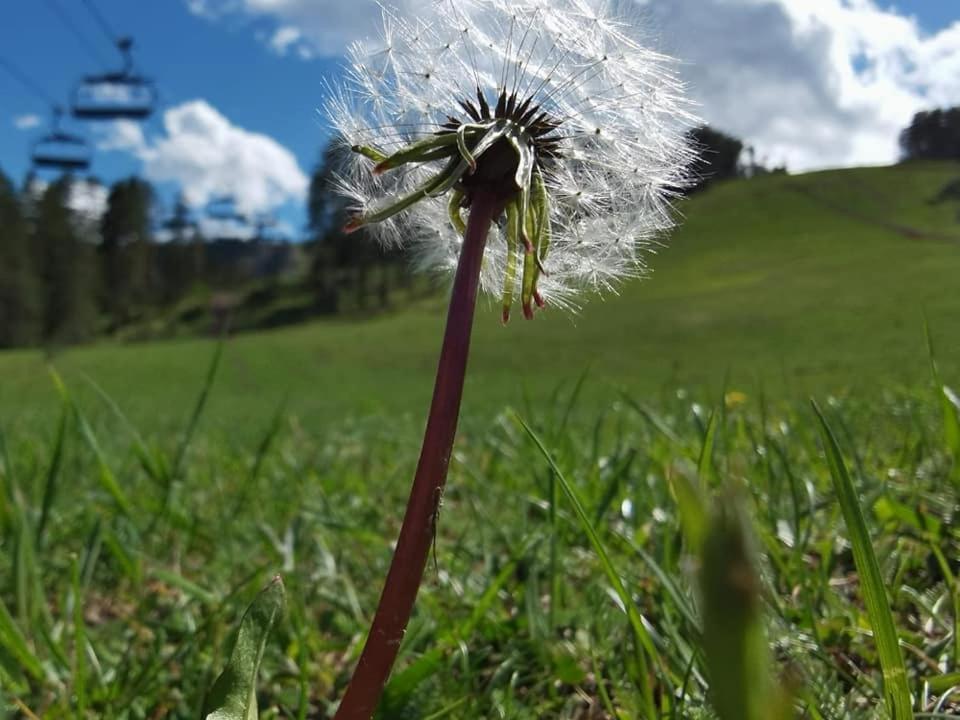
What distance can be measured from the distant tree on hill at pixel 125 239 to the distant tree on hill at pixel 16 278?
15263 mm

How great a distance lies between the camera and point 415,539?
31.3 inches

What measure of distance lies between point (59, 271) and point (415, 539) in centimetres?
8679

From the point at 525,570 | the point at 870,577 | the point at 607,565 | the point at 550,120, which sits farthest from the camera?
the point at 525,570

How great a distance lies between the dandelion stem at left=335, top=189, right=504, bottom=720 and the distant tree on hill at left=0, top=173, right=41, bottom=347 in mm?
81016

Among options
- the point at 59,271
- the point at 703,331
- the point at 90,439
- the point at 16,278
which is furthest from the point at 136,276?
the point at 90,439

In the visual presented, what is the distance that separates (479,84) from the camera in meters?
1.26

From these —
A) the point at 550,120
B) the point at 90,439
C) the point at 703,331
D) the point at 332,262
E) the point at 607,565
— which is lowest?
the point at 90,439

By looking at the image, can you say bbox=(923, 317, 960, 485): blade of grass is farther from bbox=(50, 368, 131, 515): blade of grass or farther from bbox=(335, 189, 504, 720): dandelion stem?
bbox=(50, 368, 131, 515): blade of grass

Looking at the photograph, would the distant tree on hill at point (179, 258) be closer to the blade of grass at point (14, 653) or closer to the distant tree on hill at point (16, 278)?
the distant tree on hill at point (16, 278)

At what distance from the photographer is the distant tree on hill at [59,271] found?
7806cm

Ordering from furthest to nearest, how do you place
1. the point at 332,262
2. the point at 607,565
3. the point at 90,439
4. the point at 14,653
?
the point at 332,262 < the point at 90,439 < the point at 14,653 < the point at 607,565

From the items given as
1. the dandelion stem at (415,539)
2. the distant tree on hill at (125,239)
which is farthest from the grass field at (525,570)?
the distant tree on hill at (125,239)

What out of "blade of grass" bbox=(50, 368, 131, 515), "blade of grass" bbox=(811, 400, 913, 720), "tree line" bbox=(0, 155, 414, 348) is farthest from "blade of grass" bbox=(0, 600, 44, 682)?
"tree line" bbox=(0, 155, 414, 348)

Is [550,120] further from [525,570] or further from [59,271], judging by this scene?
[59,271]
